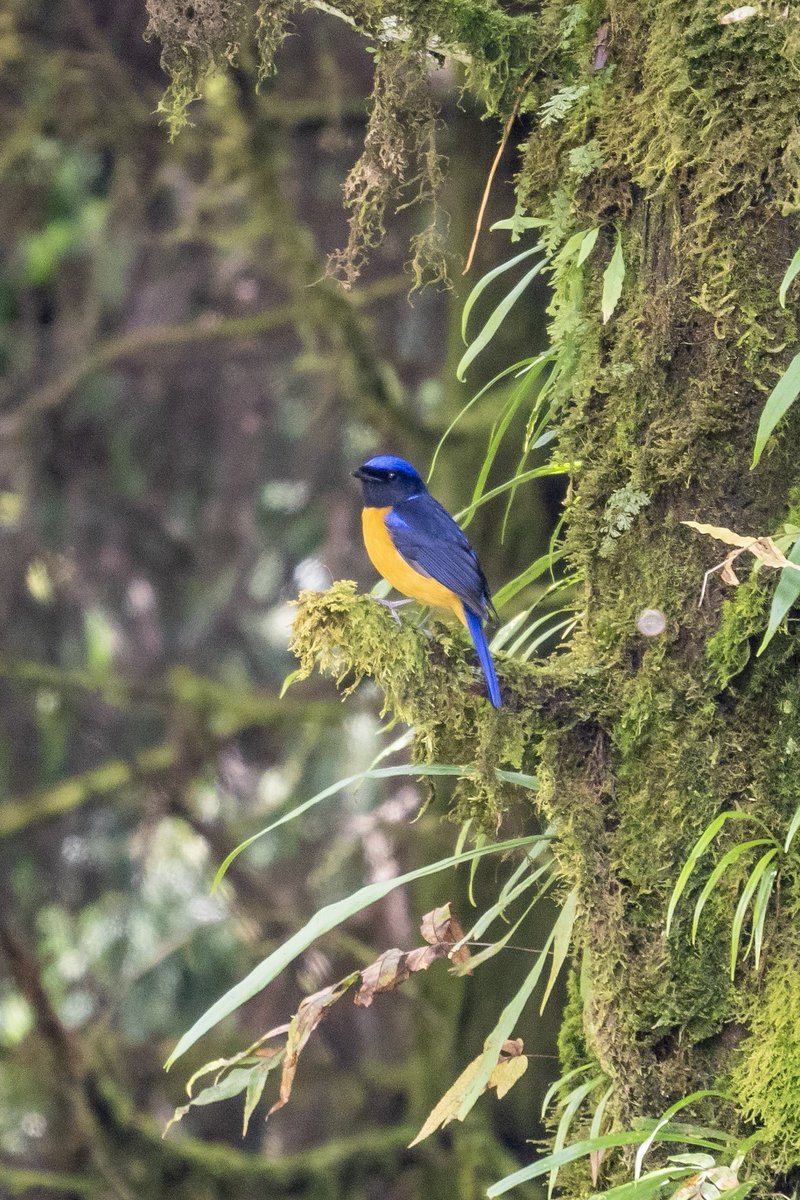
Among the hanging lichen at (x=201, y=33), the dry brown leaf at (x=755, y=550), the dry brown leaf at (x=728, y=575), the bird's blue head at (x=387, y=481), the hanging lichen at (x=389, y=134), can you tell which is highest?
the hanging lichen at (x=201, y=33)

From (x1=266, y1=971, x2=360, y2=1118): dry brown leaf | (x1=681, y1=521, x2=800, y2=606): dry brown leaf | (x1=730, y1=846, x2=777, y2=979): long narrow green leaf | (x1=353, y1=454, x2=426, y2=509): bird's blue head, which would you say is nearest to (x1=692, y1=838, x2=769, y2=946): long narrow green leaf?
(x1=730, y1=846, x2=777, y2=979): long narrow green leaf

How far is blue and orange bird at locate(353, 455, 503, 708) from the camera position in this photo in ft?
8.77

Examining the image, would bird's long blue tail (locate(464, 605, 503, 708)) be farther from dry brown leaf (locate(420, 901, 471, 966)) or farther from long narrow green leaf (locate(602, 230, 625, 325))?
long narrow green leaf (locate(602, 230, 625, 325))

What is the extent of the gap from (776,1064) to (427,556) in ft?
4.13

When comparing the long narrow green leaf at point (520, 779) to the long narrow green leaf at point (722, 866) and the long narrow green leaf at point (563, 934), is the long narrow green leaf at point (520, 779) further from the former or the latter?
the long narrow green leaf at point (722, 866)

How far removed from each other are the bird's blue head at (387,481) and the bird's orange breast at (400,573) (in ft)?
0.49

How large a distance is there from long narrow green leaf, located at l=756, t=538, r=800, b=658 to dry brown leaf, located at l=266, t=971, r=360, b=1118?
79 cm

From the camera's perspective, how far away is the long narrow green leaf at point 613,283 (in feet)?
6.30

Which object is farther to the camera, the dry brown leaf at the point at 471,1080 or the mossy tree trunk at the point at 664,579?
the dry brown leaf at the point at 471,1080

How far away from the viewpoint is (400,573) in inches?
110

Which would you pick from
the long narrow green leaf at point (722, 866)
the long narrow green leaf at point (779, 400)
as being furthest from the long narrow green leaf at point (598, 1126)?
the long narrow green leaf at point (779, 400)

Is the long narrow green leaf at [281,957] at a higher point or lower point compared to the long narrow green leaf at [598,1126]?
higher

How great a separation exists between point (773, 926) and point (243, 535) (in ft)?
14.3

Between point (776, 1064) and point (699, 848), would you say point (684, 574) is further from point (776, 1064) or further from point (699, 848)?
point (776, 1064)
